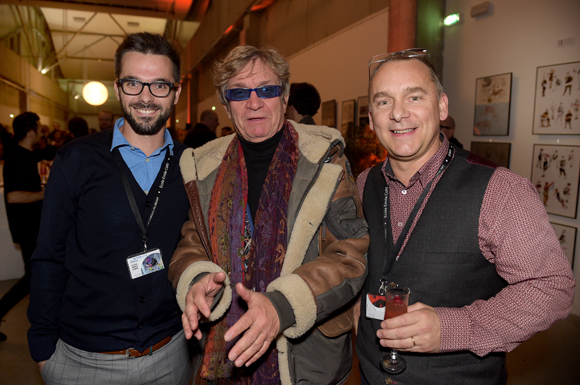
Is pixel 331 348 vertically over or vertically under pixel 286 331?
under

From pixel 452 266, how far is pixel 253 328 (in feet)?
2.44

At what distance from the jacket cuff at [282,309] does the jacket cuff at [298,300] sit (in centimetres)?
1

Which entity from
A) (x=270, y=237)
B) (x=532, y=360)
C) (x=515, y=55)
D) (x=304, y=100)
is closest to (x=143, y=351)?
(x=270, y=237)

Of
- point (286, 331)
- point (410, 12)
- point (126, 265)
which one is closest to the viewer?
point (286, 331)

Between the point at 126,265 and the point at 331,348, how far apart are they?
0.95m

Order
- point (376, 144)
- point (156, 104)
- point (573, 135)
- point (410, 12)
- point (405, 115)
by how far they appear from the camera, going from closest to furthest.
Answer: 1. point (405, 115)
2. point (156, 104)
3. point (573, 135)
4. point (376, 144)
5. point (410, 12)

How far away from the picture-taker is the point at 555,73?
3756 mm

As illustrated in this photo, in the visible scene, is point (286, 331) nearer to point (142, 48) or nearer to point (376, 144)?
point (142, 48)

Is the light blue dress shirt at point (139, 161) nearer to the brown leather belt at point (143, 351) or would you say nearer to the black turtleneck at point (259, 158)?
the black turtleneck at point (259, 158)

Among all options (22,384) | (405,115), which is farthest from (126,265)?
(22,384)

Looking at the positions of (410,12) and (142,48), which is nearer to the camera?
(142,48)

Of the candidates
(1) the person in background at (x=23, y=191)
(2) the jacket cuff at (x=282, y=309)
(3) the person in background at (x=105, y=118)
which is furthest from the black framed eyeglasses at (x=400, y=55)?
(3) the person in background at (x=105, y=118)

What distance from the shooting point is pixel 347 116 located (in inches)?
259

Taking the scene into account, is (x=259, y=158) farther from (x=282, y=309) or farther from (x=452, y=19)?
(x=452, y=19)
